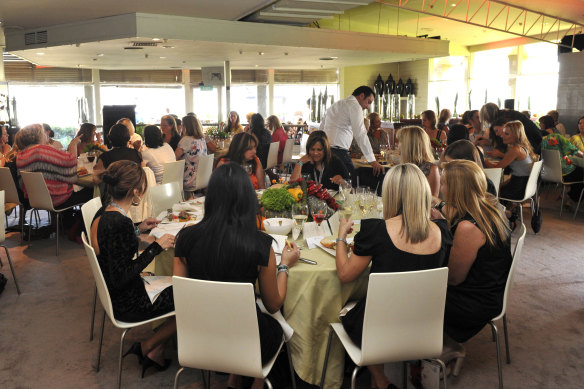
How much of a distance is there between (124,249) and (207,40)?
6929mm

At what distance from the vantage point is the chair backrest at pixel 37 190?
529cm

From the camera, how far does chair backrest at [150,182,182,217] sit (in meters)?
4.20

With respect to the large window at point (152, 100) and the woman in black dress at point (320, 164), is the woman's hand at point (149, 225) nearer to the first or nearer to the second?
the woman in black dress at point (320, 164)

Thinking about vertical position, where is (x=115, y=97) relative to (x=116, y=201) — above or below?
above

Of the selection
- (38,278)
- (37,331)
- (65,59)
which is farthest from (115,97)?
(37,331)

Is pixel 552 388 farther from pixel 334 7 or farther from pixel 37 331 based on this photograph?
pixel 334 7

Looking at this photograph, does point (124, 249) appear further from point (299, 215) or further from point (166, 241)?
point (299, 215)

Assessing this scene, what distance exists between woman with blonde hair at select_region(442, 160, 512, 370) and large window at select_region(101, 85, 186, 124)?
50.1ft

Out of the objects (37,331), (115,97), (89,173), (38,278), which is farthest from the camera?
(115,97)

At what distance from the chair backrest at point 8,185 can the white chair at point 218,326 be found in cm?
427

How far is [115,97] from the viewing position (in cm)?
1667

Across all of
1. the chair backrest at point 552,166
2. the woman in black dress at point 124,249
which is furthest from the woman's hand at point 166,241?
the chair backrest at point 552,166

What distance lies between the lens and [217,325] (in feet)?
7.02

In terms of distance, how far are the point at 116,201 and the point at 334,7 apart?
686 cm
